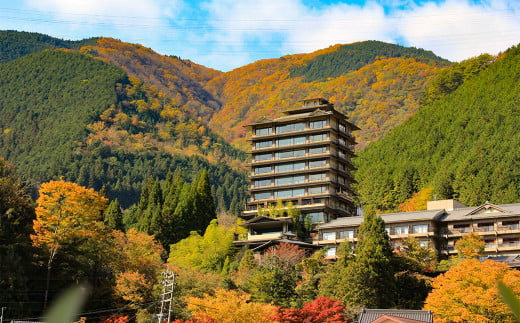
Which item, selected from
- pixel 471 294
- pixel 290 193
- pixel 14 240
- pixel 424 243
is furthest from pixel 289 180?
pixel 471 294

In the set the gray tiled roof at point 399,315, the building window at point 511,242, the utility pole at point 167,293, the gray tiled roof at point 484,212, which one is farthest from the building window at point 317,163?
the gray tiled roof at point 399,315

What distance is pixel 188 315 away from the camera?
4978 centimetres

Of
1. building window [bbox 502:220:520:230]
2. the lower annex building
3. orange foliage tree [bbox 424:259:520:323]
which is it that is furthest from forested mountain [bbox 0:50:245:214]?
orange foliage tree [bbox 424:259:520:323]

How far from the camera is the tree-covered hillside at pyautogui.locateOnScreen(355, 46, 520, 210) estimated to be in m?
90.4

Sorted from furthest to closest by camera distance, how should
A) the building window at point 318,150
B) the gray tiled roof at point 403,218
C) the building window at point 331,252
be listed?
the building window at point 318,150 < the building window at point 331,252 < the gray tiled roof at point 403,218

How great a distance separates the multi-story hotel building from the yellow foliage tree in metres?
35.5

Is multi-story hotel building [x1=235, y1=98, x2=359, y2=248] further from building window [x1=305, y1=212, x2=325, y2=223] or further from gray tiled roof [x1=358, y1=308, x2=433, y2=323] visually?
gray tiled roof [x1=358, y1=308, x2=433, y2=323]

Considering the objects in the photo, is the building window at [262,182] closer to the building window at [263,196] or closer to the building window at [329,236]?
the building window at [263,196]

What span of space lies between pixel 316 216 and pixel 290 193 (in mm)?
5739

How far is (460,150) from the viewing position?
10506 centimetres

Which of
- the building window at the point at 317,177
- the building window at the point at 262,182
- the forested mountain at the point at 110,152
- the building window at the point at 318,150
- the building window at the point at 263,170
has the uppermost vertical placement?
the forested mountain at the point at 110,152

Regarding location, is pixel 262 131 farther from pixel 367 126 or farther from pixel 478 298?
pixel 367 126

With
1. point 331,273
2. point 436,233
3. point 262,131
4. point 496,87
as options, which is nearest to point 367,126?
point 496,87

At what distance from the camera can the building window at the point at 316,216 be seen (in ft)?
267
